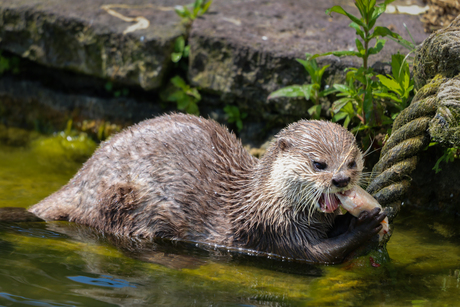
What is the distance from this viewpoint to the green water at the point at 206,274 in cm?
259

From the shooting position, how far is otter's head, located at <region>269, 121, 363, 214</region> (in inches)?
122

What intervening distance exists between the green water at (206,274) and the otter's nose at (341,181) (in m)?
0.57

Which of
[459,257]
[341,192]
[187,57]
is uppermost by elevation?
[187,57]

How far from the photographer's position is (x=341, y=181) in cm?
300

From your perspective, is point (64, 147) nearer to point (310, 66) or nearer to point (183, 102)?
point (183, 102)

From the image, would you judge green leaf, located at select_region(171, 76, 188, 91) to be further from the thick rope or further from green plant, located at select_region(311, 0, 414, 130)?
the thick rope

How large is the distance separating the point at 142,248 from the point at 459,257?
2.20 metres

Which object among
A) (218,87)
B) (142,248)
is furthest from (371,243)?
(218,87)

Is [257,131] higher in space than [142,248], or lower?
higher

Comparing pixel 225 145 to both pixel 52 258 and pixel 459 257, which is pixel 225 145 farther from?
pixel 459 257

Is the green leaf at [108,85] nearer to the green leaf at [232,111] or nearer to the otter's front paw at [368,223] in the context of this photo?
the green leaf at [232,111]

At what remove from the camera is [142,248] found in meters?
3.52

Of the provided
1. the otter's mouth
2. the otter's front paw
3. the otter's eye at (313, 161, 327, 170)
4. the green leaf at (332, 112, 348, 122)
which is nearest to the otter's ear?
the otter's eye at (313, 161, 327, 170)

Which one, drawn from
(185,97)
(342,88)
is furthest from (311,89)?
(185,97)
